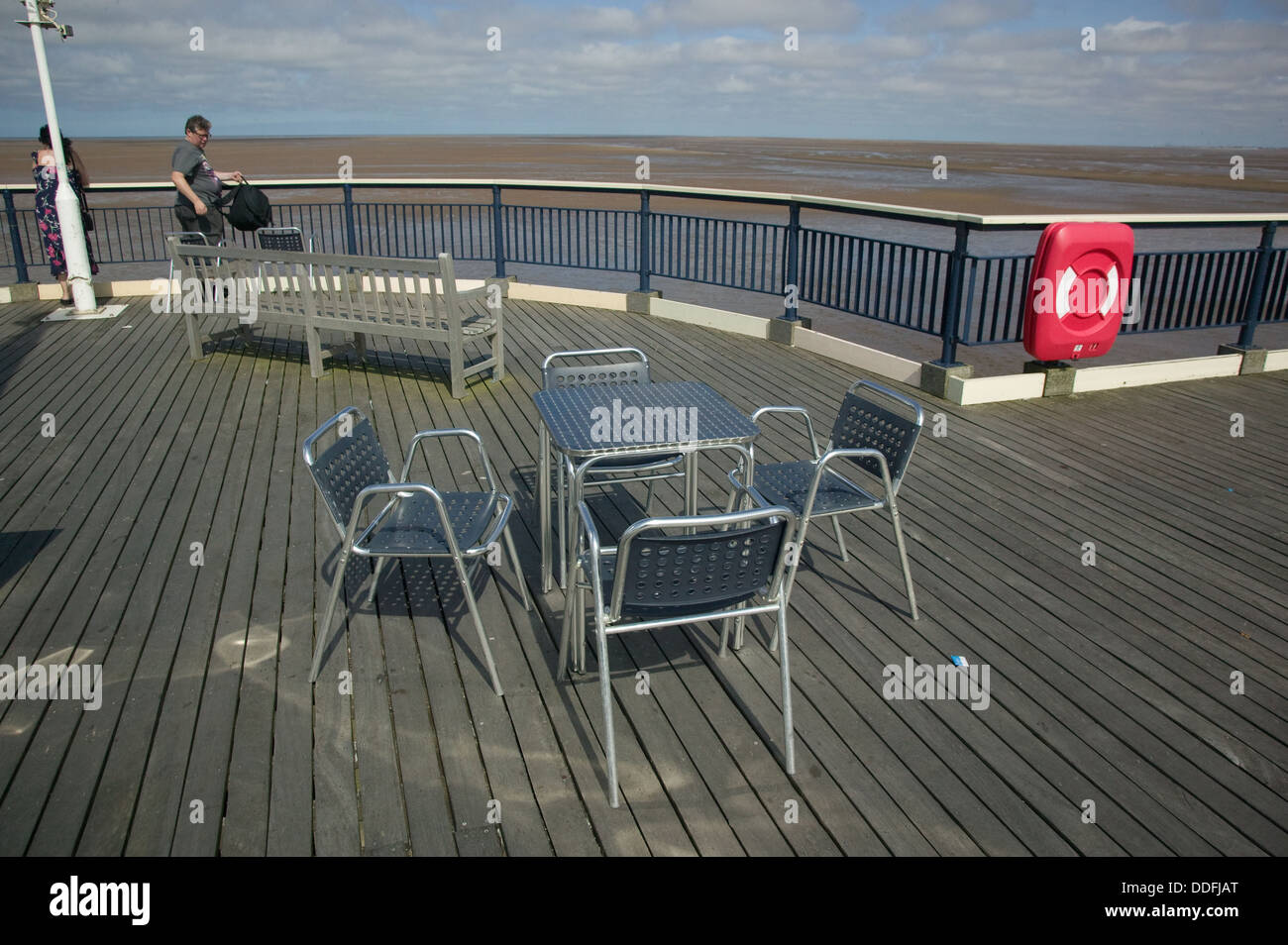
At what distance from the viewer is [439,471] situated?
5.07 m

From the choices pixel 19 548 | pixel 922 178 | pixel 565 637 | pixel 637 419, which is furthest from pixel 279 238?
pixel 922 178

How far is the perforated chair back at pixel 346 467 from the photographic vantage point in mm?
3025

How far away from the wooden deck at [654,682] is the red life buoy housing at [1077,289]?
1.35 metres

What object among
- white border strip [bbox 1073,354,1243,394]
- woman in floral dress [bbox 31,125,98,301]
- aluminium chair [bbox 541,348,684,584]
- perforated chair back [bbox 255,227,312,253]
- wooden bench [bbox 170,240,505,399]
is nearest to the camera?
aluminium chair [bbox 541,348,684,584]

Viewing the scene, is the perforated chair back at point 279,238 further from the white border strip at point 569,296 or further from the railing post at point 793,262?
the railing post at point 793,262

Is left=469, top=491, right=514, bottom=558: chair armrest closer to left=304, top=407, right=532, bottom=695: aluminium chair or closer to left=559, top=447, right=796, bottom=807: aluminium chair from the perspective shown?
left=304, top=407, right=532, bottom=695: aluminium chair

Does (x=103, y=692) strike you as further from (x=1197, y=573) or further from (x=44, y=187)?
(x=44, y=187)

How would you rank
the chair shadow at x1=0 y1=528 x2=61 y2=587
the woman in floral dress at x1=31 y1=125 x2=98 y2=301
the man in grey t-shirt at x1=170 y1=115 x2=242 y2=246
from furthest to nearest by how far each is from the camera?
the woman in floral dress at x1=31 y1=125 x2=98 y2=301 < the man in grey t-shirt at x1=170 y1=115 x2=242 y2=246 < the chair shadow at x1=0 y1=528 x2=61 y2=587

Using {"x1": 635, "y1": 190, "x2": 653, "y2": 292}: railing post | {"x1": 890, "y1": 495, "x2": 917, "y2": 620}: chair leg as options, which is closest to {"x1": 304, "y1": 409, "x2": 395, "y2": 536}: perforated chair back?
{"x1": 890, "y1": 495, "x2": 917, "y2": 620}: chair leg

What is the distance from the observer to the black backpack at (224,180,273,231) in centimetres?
793

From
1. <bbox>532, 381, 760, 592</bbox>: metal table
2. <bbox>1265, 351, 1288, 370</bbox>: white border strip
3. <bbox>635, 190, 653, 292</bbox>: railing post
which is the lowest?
<bbox>1265, 351, 1288, 370</bbox>: white border strip

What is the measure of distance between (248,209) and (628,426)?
6078 mm

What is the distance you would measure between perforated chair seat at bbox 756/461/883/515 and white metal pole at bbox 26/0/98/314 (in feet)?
24.9
